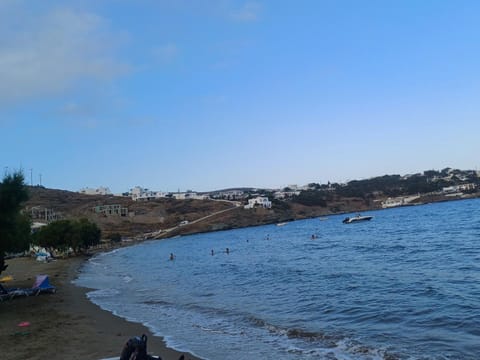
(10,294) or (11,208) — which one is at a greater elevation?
(11,208)

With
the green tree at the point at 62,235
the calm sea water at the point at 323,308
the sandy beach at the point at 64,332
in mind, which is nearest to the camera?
the sandy beach at the point at 64,332

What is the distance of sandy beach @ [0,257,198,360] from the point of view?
45.1ft

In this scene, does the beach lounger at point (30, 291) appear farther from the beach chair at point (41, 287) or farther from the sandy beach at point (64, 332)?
the sandy beach at point (64, 332)

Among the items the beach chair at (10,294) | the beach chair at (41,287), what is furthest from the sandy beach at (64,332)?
the beach chair at (41,287)

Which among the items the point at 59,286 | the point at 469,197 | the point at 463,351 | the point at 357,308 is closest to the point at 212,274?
the point at 59,286

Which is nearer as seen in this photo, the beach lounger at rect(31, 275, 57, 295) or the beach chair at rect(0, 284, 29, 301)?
the beach chair at rect(0, 284, 29, 301)

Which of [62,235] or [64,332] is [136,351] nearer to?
[64,332]

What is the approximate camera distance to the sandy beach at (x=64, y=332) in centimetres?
1376

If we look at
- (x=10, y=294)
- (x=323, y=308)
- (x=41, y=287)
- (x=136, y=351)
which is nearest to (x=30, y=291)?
(x=41, y=287)

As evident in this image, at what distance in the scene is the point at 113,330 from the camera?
17469 mm

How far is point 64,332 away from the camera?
16891 millimetres

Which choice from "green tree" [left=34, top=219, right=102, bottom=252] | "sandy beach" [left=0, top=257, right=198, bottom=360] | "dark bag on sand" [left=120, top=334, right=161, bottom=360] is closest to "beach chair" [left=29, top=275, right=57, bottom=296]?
"sandy beach" [left=0, top=257, right=198, bottom=360]

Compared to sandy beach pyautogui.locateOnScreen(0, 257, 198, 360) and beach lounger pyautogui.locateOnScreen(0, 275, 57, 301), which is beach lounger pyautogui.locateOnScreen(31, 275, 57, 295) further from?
sandy beach pyautogui.locateOnScreen(0, 257, 198, 360)

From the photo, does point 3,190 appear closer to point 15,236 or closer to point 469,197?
point 15,236
